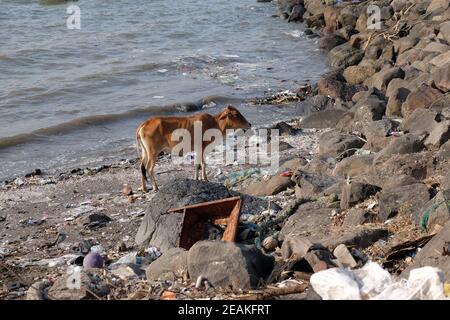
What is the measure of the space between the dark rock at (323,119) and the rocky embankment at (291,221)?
21 mm

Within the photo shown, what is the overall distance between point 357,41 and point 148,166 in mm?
12111

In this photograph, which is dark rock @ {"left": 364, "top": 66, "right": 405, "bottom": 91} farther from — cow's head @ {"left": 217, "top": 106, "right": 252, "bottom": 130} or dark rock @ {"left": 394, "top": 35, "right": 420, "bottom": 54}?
cow's head @ {"left": 217, "top": 106, "right": 252, "bottom": 130}

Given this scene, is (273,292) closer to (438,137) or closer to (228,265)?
(228,265)

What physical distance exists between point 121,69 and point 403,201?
14.6m

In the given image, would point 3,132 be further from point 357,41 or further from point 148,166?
point 357,41

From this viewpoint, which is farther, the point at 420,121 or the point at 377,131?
the point at 377,131

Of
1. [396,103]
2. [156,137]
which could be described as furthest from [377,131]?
[156,137]

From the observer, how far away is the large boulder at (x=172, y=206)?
8.48m

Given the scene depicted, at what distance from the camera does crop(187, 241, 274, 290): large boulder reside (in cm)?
632

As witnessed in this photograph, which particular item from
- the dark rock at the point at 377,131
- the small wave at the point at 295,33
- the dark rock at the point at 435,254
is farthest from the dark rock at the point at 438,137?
the small wave at the point at 295,33

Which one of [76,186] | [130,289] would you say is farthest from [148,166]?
[130,289]

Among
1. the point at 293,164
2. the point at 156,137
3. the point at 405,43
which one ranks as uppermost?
the point at 405,43

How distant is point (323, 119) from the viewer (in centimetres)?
1504

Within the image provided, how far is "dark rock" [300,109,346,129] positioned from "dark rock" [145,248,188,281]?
8.18m
